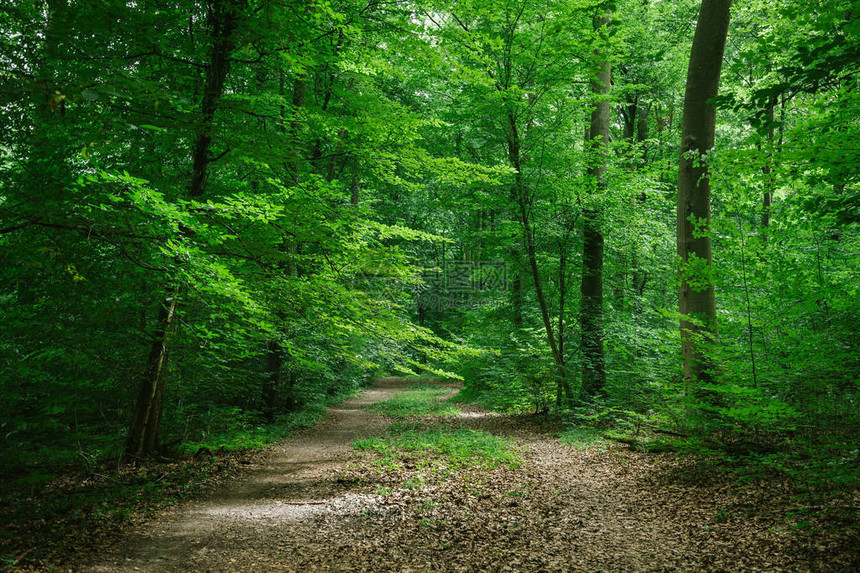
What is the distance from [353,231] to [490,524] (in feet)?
17.7

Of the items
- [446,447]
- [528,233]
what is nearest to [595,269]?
[528,233]

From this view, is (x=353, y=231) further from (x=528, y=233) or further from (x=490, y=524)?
(x=528, y=233)

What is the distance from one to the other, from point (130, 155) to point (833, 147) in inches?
338

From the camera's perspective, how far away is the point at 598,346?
12.9 metres

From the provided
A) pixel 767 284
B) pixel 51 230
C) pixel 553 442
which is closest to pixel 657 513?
pixel 767 284

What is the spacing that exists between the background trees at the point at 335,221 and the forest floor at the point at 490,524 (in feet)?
3.50

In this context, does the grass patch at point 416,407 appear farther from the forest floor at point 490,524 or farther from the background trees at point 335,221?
the forest floor at point 490,524

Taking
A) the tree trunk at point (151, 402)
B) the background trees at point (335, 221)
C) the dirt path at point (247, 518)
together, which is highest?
the background trees at point (335, 221)

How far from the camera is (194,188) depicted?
7121 mm

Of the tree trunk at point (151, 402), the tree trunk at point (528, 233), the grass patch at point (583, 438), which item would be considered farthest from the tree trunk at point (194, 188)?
the grass patch at point (583, 438)

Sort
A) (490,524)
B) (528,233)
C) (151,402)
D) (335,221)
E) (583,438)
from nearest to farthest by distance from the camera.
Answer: (490,524)
(151,402)
(335,221)
(583,438)
(528,233)

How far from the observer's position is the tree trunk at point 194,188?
6.18 meters

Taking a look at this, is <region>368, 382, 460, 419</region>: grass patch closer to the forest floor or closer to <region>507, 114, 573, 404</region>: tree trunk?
<region>507, 114, 573, 404</region>: tree trunk

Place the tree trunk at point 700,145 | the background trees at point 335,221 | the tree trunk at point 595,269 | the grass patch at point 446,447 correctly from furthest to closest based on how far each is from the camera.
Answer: the tree trunk at point 595,269, the grass patch at point 446,447, the tree trunk at point 700,145, the background trees at point 335,221
